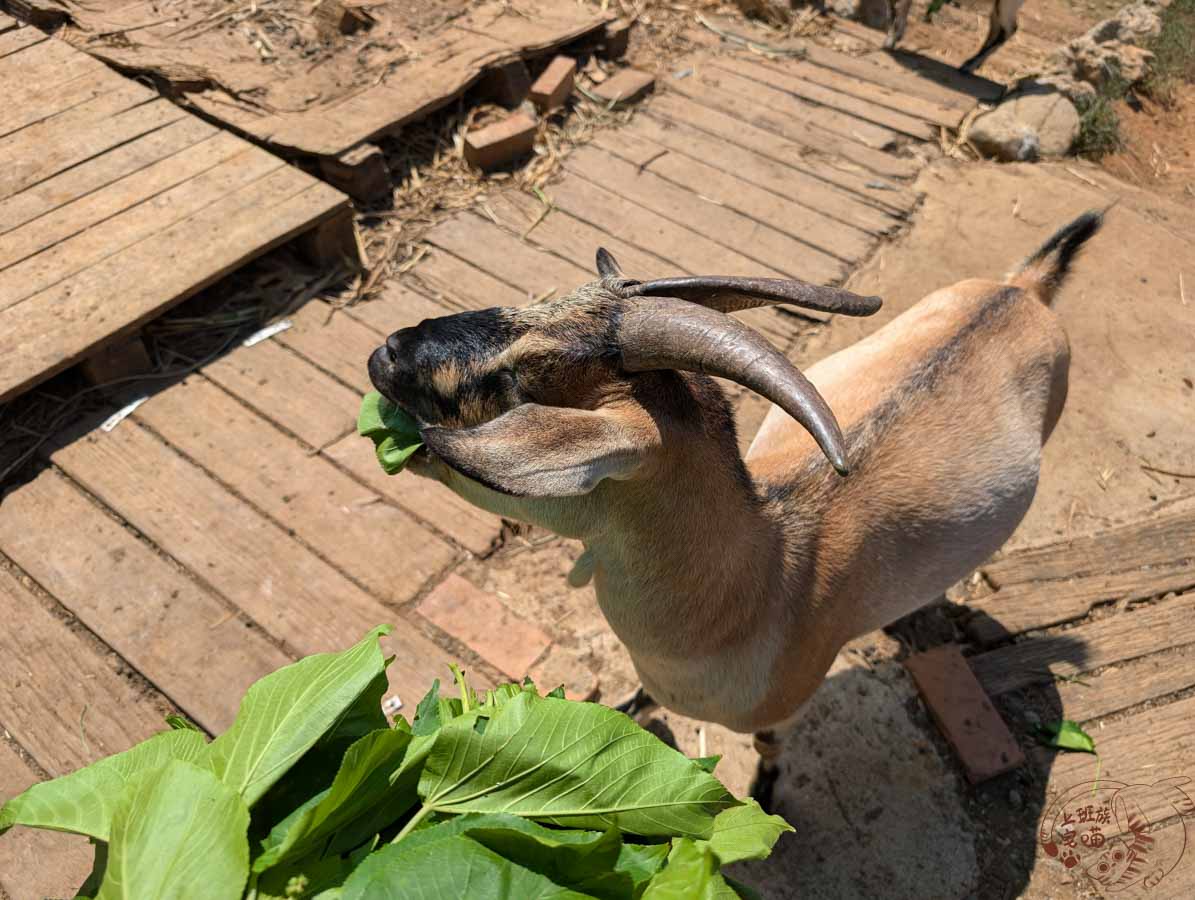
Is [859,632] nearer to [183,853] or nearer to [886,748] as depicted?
[886,748]

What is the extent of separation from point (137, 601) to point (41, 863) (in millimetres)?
915

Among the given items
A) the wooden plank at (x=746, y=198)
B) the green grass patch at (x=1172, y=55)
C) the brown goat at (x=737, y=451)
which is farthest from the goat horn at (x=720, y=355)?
the green grass patch at (x=1172, y=55)

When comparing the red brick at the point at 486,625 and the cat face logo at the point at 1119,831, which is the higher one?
the red brick at the point at 486,625

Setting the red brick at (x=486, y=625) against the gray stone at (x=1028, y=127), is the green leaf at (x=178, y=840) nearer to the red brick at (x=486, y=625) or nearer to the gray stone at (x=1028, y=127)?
the red brick at (x=486, y=625)

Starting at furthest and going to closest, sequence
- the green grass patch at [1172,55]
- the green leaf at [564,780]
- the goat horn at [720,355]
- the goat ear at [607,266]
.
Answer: the green grass patch at [1172,55] < the goat ear at [607,266] < the goat horn at [720,355] < the green leaf at [564,780]

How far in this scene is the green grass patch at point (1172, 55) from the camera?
23.1 ft

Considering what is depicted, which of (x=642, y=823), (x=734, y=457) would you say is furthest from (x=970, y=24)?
(x=642, y=823)

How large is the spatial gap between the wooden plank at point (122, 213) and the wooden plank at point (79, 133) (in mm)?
280

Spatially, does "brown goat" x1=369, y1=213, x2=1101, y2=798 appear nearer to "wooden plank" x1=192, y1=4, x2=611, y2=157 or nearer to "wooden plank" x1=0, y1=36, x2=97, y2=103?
"wooden plank" x1=192, y1=4, x2=611, y2=157

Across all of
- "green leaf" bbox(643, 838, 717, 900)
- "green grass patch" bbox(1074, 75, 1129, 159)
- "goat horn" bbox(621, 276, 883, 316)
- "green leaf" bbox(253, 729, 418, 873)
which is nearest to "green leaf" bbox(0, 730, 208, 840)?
"green leaf" bbox(253, 729, 418, 873)

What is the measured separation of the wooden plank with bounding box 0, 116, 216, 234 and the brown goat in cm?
285

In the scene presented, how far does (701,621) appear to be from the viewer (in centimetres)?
227

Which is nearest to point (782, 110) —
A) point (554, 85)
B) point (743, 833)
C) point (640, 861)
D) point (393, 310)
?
point (554, 85)

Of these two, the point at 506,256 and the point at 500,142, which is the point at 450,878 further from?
the point at 500,142
